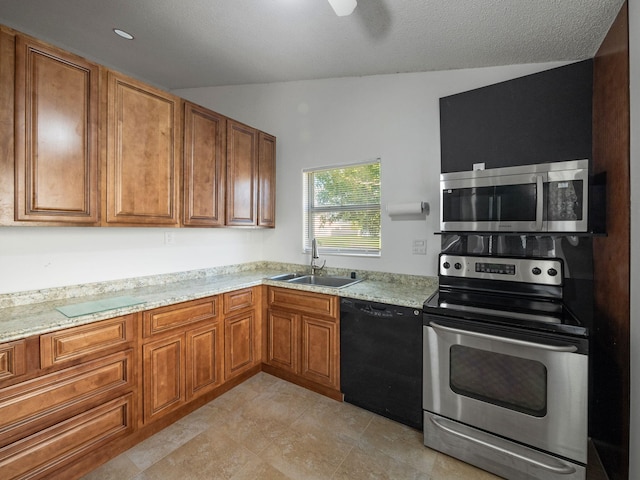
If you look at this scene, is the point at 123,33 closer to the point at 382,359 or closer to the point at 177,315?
the point at 177,315

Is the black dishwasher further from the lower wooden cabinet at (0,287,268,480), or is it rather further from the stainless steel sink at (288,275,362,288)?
the stainless steel sink at (288,275,362,288)

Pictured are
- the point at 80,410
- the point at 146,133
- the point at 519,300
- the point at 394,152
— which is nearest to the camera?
the point at 80,410

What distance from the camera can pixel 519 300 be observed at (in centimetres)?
194

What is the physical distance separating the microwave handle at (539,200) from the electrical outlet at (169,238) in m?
2.69

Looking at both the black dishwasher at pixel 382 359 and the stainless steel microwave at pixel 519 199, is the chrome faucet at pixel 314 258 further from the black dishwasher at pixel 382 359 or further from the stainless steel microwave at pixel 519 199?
the stainless steel microwave at pixel 519 199

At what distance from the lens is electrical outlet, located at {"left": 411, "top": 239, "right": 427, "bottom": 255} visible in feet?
8.23

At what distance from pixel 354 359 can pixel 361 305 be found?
42 cm

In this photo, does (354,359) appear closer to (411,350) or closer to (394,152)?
(411,350)

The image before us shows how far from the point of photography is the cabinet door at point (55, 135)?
1.56 metres

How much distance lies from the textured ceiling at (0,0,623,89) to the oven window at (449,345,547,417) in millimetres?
1831

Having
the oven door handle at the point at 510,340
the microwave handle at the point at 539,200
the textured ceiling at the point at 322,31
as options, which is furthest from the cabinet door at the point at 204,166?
the microwave handle at the point at 539,200

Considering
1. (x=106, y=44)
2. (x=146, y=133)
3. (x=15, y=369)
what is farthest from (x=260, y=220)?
(x=15, y=369)

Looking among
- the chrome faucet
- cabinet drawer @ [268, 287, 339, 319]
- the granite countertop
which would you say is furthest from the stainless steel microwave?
the chrome faucet

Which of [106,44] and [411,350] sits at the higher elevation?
[106,44]
